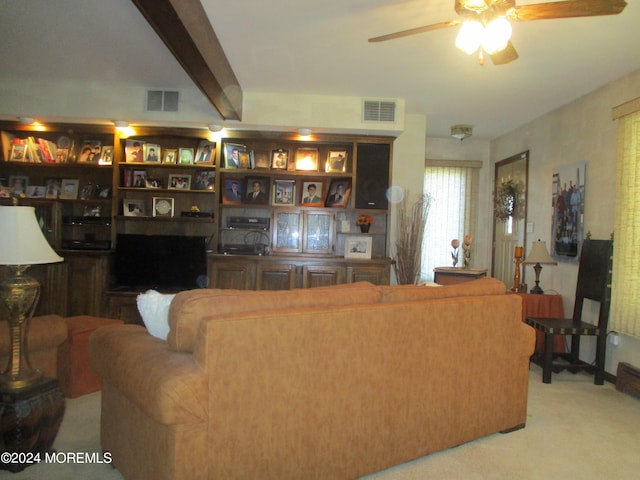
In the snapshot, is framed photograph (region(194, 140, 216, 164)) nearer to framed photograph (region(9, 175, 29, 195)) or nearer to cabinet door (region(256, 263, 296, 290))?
cabinet door (region(256, 263, 296, 290))

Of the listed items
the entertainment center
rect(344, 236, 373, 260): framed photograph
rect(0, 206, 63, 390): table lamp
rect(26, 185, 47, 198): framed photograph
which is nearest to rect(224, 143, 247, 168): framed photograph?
the entertainment center

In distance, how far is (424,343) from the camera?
2223mm

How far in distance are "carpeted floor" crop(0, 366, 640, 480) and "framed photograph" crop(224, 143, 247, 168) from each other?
287 cm

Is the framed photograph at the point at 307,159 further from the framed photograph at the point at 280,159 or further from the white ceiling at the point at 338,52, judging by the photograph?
the white ceiling at the point at 338,52

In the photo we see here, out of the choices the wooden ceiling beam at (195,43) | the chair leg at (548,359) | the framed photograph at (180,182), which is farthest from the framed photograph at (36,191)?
the chair leg at (548,359)

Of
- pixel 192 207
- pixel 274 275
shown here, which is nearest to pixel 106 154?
pixel 192 207

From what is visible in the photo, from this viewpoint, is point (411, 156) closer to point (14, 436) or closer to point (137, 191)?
point (137, 191)

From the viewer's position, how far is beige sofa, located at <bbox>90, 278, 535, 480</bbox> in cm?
165

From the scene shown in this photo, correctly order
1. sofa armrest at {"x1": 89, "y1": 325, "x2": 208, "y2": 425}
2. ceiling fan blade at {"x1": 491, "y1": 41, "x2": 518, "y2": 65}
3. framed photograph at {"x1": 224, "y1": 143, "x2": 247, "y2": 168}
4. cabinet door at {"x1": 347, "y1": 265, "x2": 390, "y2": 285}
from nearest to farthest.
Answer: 1. sofa armrest at {"x1": 89, "y1": 325, "x2": 208, "y2": 425}
2. ceiling fan blade at {"x1": 491, "y1": 41, "x2": 518, "y2": 65}
3. cabinet door at {"x1": 347, "y1": 265, "x2": 390, "y2": 285}
4. framed photograph at {"x1": 224, "y1": 143, "x2": 247, "y2": 168}

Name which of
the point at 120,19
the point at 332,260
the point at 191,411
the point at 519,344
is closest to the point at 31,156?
the point at 120,19

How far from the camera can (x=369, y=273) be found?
4918mm

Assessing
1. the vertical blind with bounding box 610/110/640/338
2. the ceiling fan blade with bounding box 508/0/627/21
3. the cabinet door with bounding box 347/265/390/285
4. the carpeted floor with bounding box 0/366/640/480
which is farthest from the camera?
the cabinet door with bounding box 347/265/390/285

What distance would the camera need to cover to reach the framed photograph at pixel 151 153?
5164mm

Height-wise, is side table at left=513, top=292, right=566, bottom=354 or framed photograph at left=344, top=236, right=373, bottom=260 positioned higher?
framed photograph at left=344, top=236, right=373, bottom=260
